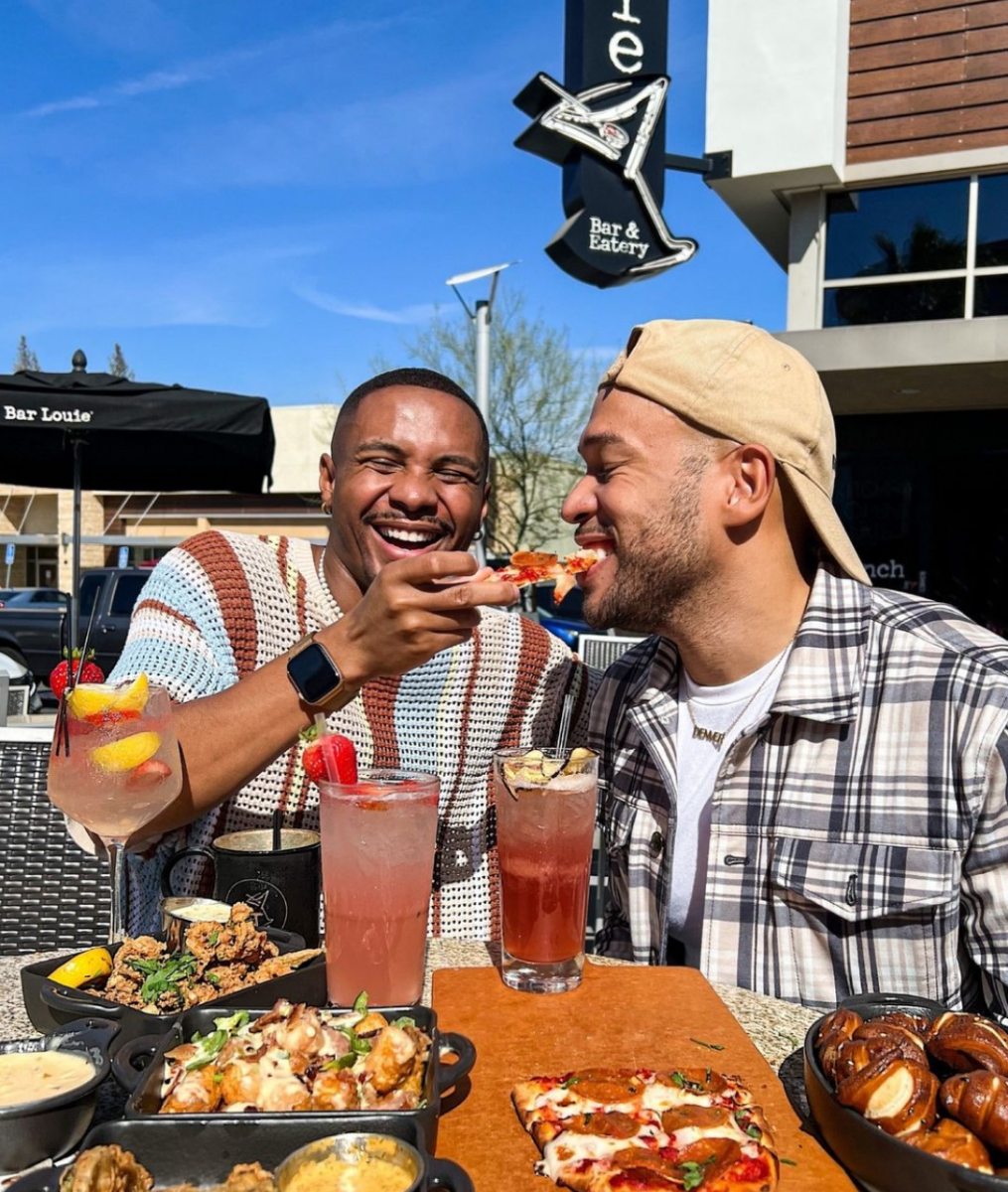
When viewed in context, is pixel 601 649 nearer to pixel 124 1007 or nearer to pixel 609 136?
pixel 124 1007

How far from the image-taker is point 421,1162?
3.53ft

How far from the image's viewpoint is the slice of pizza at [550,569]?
268 cm

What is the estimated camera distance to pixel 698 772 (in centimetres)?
262

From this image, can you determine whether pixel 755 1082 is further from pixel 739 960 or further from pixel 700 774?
pixel 700 774

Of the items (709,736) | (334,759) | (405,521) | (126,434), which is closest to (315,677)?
(334,759)

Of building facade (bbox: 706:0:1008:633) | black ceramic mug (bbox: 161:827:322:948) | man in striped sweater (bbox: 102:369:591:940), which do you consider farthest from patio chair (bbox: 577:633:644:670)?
building facade (bbox: 706:0:1008:633)

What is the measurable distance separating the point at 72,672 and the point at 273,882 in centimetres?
57

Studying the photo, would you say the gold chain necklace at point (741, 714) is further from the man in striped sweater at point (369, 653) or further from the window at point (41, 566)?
the window at point (41, 566)

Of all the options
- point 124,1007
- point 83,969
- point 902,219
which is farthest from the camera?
point 902,219

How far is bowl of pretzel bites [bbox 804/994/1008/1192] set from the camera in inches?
48.1

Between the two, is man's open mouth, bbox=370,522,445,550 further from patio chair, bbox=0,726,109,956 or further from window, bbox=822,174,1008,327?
window, bbox=822,174,1008,327

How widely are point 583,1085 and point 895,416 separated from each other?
503 inches

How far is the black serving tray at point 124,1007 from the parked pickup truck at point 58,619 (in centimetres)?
1507

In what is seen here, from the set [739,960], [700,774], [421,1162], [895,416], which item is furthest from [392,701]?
[895,416]
